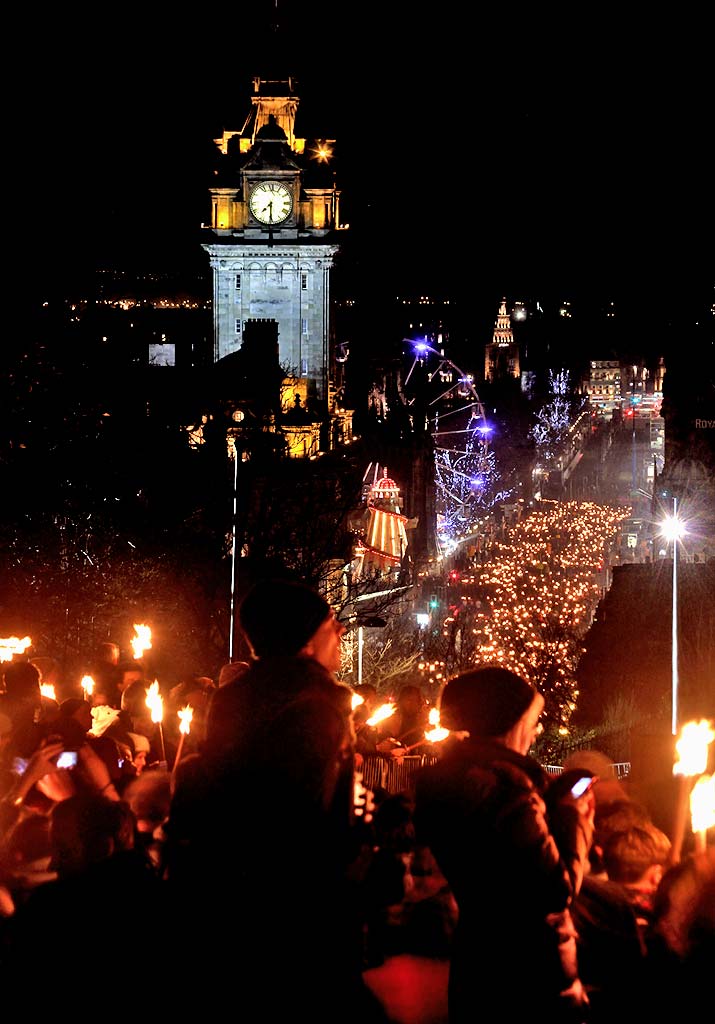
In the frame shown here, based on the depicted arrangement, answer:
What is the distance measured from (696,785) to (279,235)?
51.8 metres

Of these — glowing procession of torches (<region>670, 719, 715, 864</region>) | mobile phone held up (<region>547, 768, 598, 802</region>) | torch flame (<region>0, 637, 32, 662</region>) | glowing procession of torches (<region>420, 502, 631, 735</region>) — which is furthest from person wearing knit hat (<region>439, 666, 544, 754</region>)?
glowing procession of torches (<region>420, 502, 631, 735</region>)

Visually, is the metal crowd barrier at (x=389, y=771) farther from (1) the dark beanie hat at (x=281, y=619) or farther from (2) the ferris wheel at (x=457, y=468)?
(2) the ferris wheel at (x=457, y=468)

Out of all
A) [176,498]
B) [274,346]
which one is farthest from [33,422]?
[274,346]

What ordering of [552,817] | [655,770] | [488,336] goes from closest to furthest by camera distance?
[552,817] → [655,770] → [488,336]

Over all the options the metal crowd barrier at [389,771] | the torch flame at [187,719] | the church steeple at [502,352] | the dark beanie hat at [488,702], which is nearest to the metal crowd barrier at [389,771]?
the metal crowd barrier at [389,771]

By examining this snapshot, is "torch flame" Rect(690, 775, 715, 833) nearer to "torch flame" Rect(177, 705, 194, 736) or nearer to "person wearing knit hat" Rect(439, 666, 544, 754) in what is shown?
"person wearing knit hat" Rect(439, 666, 544, 754)

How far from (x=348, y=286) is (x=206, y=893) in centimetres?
11730

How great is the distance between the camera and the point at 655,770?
7219 millimetres

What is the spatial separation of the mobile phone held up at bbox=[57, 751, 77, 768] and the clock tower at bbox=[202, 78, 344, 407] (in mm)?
47878

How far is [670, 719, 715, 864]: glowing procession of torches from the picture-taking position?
18.3 ft

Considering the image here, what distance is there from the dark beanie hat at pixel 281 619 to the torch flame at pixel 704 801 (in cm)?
226

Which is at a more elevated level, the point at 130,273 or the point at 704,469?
the point at 130,273

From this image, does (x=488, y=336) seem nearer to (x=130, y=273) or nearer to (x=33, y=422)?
(x=130, y=273)

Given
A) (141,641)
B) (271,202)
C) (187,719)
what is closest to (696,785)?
(187,719)
